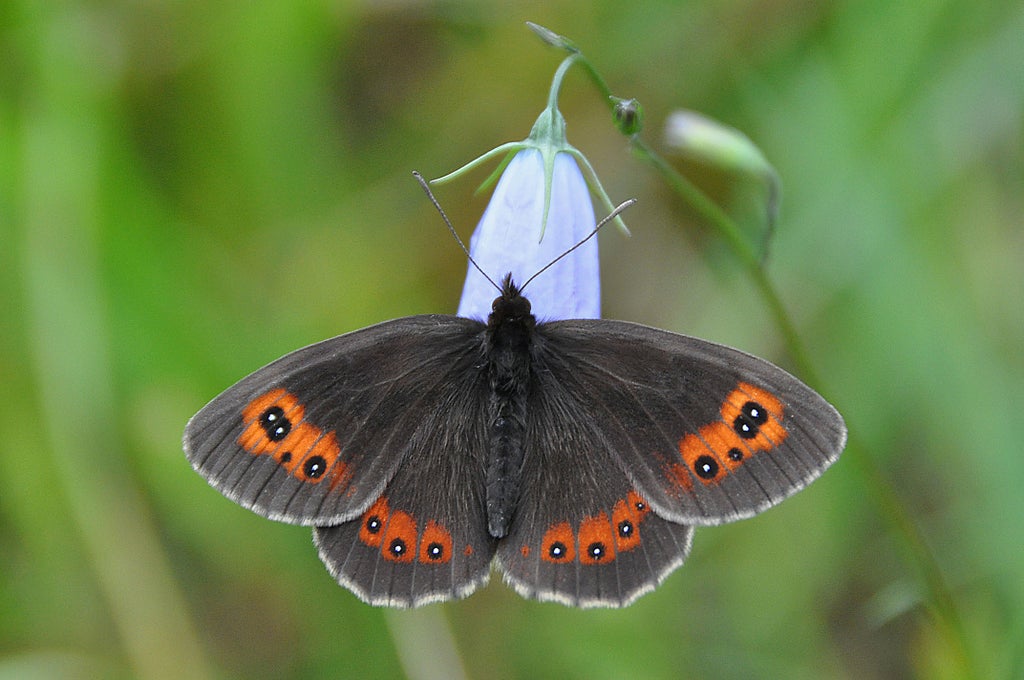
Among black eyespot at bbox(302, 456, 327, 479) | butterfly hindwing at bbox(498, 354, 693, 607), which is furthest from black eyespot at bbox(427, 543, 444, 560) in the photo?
black eyespot at bbox(302, 456, 327, 479)

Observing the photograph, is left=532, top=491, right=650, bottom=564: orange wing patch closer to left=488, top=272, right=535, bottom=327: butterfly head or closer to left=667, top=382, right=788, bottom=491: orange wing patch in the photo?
left=667, top=382, right=788, bottom=491: orange wing patch

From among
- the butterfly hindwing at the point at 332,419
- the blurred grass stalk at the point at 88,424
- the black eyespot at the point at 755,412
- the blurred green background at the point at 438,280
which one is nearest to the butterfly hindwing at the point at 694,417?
the black eyespot at the point at 755,412

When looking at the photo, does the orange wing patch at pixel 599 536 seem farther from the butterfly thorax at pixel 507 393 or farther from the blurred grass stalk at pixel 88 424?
the blurred grass stalk at pixel 88 424

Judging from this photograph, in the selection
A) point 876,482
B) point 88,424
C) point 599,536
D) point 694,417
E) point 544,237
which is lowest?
point 876,482

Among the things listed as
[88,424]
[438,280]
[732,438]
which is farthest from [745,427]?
[88,424]

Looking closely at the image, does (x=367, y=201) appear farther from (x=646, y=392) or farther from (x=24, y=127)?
(x=646, y=392)

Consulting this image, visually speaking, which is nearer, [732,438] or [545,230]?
[732,438]

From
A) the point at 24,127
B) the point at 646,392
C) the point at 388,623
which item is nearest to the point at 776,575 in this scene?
the point at 388,623

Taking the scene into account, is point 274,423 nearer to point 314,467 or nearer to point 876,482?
point 314,467
